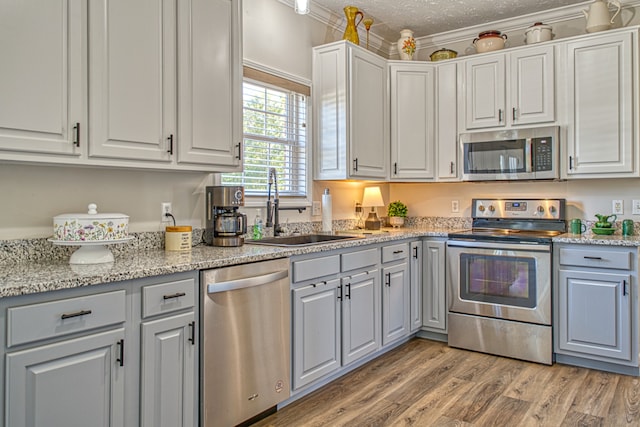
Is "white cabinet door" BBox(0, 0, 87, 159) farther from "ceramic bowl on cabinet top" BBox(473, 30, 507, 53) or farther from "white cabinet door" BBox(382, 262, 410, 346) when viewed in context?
"ceramic bowl on cabinet top" BBox(473, 30, 507, 53)

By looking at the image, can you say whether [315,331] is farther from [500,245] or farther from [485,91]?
[485,91]

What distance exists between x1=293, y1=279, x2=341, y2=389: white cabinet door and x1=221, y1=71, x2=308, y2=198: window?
845 mm

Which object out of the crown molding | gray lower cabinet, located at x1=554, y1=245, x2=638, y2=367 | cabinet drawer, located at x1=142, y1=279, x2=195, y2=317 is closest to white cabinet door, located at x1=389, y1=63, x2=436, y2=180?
the crown molding

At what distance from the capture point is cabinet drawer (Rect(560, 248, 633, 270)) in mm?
2936

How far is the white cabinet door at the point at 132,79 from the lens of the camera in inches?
75.7

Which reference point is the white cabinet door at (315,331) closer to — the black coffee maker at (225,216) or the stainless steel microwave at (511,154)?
the black coffee maker at (225,216)

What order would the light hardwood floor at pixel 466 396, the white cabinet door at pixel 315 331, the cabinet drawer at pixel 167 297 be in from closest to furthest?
1. the cabinet drawer at pixel 167 297
2. the light hardwood floor at pixel 466 396
3. the white cabinet door at pixel 315 331

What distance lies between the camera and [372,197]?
4.01 m

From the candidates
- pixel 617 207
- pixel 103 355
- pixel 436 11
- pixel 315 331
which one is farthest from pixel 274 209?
pixel 617 207

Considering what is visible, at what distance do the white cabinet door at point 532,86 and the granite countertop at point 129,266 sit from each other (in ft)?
6.38

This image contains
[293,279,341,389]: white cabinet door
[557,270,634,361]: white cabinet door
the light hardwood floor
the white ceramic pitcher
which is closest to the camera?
the light hardwood floor

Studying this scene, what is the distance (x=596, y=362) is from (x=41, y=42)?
11.9ft

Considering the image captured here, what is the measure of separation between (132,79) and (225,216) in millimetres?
864

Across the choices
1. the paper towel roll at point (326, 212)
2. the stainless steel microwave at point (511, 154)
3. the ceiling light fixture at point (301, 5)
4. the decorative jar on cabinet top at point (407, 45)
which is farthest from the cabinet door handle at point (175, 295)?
the decorative jar on cabinet top at point (407, 45)
